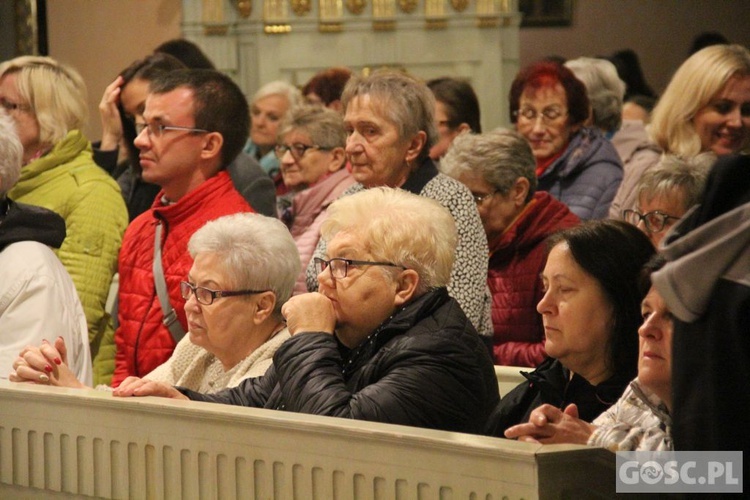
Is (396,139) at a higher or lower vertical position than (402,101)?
lower

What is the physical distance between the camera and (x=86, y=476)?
302cm

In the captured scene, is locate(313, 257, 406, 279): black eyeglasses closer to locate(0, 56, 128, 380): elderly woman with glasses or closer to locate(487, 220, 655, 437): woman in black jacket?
locate(487, 220, 655, 437): woman in black jacket

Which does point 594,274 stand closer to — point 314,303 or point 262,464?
point 314,303

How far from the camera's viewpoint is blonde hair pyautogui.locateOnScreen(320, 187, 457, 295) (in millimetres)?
3197

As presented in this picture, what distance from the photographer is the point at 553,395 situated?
3.08m

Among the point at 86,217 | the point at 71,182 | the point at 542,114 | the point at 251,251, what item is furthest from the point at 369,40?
the point at 251,251

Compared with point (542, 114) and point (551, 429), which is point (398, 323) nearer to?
point (551, 429)

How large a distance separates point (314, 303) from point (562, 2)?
10073 mm

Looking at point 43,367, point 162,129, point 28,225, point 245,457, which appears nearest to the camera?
point 245,457

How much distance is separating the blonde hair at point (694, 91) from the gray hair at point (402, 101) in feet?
3.14

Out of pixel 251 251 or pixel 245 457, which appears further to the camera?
pixel 251 251

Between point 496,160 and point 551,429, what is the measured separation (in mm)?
2151

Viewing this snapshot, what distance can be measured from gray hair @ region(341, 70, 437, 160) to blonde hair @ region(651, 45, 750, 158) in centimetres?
96

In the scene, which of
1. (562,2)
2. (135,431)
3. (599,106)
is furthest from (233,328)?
(562,2)
